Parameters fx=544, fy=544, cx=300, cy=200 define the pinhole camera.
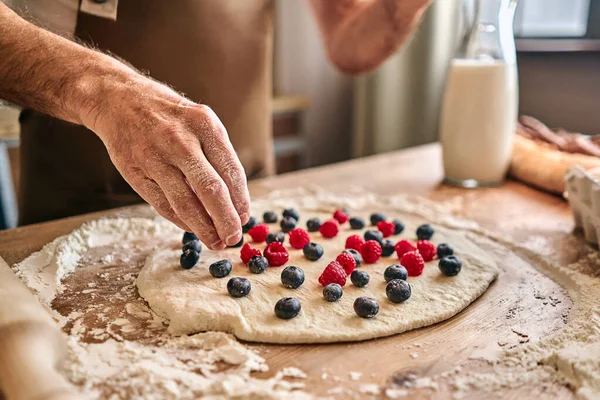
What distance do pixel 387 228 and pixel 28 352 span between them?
81 centimetres

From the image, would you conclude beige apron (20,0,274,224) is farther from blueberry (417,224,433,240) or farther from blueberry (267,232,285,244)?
blueberry (417,224,433,240)

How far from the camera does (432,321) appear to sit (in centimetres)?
90

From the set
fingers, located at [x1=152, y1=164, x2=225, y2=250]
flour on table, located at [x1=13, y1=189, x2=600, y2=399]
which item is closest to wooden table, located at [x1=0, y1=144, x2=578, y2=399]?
flour on table, located at [x1=13, y1=189, x2=600, y2=399]

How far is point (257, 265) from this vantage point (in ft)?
3.37

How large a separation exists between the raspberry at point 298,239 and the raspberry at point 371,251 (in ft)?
0.41

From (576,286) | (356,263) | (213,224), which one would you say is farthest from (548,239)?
(213,224)

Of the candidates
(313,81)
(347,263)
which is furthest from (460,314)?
(313,81)

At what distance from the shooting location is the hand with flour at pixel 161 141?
898mm

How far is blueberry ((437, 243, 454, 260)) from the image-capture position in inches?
44.2

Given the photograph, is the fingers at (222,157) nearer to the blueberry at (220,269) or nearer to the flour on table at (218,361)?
the blueberry at (220,269)

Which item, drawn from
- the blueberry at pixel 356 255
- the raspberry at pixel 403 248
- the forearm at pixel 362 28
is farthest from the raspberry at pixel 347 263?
the forearm at pixel 362 28

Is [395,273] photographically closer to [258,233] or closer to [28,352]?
[258,233]

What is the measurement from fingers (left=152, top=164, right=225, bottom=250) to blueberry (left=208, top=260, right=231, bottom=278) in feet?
0.22

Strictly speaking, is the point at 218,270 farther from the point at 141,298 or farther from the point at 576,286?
the point at 576,286
